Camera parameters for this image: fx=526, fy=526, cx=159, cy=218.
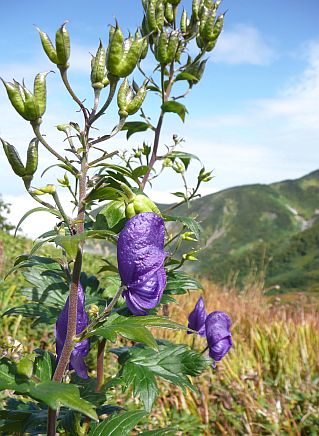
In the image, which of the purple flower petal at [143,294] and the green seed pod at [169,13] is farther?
the green seed pod at [169,13]

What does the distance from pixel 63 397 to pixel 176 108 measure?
2.89 feet

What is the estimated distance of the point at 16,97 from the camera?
77cm

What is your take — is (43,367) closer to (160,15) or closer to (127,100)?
(127,100)

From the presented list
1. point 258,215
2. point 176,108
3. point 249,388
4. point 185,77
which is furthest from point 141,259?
point 258,215

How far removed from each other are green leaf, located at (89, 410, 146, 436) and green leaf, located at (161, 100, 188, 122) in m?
0.76

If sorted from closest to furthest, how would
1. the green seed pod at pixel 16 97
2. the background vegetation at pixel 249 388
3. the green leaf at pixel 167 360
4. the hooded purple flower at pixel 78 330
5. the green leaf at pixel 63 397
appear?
the green leaf at pixel 63 397
the green seed pod at pixel 16 97
the hooded purple flower at pixel 78 330
the green leaf at pixel 167 360
the background vegetation at pixel 249 388

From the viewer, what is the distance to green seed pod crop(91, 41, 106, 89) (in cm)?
80

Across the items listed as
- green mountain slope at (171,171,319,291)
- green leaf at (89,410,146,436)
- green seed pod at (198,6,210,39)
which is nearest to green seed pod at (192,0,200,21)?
green seed pod at (198,6,210,39)

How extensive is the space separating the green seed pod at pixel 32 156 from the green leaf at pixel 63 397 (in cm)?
32

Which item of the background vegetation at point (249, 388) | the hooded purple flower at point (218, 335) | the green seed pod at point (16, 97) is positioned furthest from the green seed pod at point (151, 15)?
the background vegetation at point (249, 388)

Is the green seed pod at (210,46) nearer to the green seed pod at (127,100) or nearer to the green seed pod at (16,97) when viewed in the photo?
the green seed pod at (127,100)

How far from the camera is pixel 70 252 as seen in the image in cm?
71

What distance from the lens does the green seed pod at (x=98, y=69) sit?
80cm

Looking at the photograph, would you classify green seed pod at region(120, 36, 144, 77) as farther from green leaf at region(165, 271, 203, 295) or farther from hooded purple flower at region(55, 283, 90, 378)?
green leaf at region(165, 271, 203, 295)
